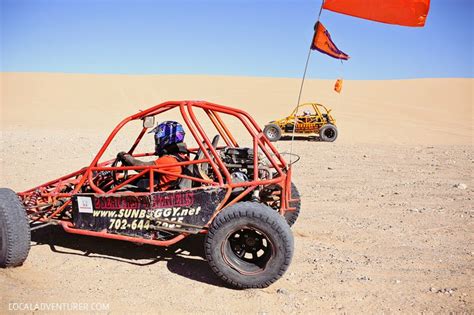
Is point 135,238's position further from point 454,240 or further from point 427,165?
point 427,165

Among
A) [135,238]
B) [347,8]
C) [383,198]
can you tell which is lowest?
[383,198]

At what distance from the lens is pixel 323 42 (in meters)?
6.27

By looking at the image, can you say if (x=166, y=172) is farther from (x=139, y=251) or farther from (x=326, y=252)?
(x=326, y=252)

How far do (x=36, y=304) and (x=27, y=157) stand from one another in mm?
7076

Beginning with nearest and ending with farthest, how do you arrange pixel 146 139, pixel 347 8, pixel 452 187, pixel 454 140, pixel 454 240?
pixel 454 240
pixel 347 8
pixel 452 187
pixel 146 139
pixel 454 140

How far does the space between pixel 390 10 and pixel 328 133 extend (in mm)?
10404

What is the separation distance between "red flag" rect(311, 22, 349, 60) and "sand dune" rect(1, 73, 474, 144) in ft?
35.4

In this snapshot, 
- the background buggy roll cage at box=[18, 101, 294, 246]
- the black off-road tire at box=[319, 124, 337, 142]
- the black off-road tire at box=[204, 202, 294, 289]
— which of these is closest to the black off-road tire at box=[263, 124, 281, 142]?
the black off-road tire at box=[319, 124, 337, 142]

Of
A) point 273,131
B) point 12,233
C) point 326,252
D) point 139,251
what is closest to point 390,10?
point 326,252

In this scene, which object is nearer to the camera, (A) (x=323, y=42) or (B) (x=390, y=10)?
(B) (x=390, y=10)

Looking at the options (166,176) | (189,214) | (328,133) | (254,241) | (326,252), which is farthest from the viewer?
(328,133)

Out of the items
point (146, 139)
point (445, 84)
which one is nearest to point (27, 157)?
point (146, 139)

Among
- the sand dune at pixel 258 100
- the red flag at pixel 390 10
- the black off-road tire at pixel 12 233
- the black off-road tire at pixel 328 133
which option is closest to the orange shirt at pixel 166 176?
the black off-road tire at pixel 12 233

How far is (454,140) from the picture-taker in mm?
18266
